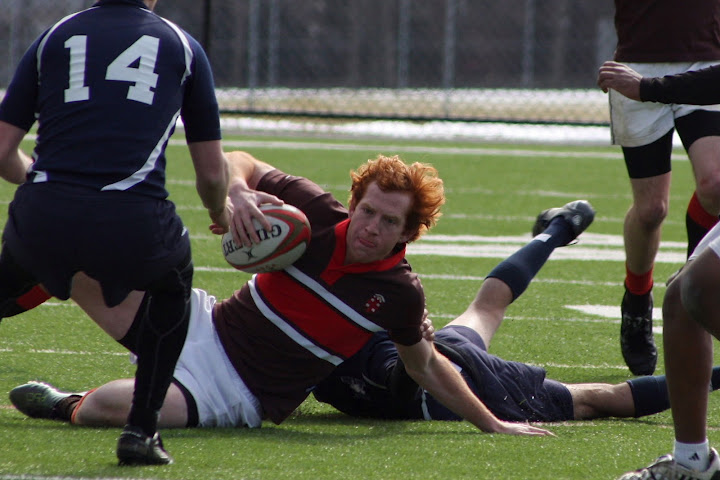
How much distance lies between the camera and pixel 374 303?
12.7ft

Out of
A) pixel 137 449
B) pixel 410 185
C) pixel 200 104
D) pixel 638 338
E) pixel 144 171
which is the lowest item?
pixel 638 338

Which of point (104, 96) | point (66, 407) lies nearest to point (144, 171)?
point (104, 96)

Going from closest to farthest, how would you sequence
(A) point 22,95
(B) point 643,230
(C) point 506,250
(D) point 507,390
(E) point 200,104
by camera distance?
(A) point 22,95 → (E) point 200,104 → (D) point 507,390 → (B) point 643,230 → (C) point 506,250

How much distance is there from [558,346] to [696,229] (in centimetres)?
85

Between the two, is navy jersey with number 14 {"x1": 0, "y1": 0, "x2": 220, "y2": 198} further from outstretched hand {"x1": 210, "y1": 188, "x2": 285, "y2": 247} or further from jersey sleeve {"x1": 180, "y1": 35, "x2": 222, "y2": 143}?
outstretched hand {"x1": 210, "y1": 188, "x2": 285, "y2": 247}

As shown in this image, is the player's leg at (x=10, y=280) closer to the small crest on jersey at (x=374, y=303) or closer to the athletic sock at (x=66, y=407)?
the athletic sock at (x=66, y=407)

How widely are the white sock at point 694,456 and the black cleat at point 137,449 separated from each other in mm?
1410

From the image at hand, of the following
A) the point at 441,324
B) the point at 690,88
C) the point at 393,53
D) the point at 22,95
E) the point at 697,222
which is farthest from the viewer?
the point at 393,53

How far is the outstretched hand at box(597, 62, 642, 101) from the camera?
381 centimetres

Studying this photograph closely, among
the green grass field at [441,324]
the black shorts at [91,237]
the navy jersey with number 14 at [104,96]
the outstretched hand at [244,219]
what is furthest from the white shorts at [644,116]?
the black shorts at [91,237]

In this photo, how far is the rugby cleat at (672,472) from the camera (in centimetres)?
314

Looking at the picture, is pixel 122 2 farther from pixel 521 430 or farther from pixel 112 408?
pixel 521 430

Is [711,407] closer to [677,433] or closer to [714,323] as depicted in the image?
[677,433]

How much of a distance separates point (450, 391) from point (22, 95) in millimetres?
1661
